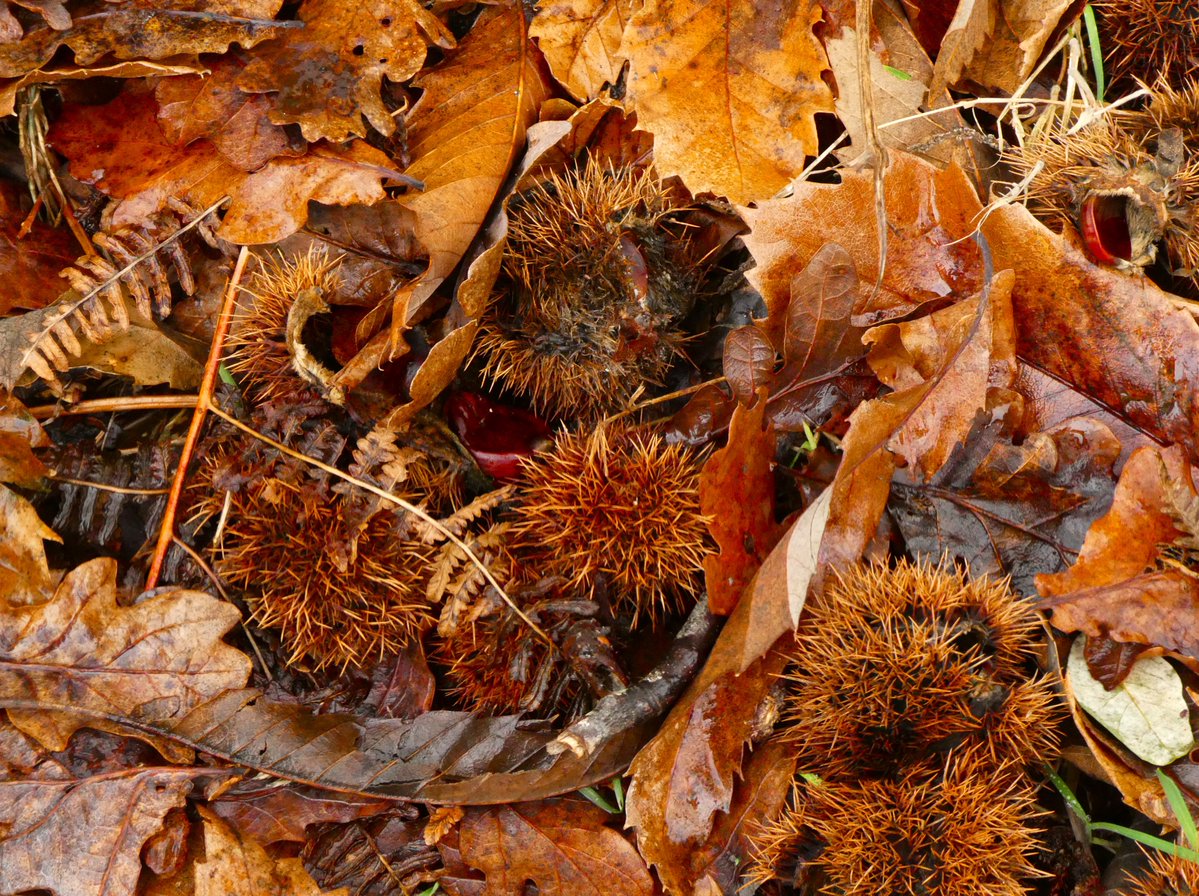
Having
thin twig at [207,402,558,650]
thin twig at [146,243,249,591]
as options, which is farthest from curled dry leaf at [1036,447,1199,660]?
thin twig at [146,243,249,591]

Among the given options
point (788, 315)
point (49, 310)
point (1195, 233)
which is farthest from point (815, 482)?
point (49, 310)

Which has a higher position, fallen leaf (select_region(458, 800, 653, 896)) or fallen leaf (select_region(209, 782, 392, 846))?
fallen leaf (select_region(209, 782, 392, 846))

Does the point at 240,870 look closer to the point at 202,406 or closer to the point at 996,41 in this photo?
the point at 202,406

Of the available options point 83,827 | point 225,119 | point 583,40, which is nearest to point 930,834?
point 83,827

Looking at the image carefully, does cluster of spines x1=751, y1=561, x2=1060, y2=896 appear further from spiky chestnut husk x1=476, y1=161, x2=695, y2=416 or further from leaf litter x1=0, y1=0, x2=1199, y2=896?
spiky chestnut husk x1=476, y1=161, x2=695, y2=416

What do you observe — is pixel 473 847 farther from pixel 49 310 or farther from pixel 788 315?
pixel 49 310

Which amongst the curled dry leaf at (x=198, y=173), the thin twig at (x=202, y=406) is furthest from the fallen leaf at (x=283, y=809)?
the curled dry leaf at (x=198, y=173)
